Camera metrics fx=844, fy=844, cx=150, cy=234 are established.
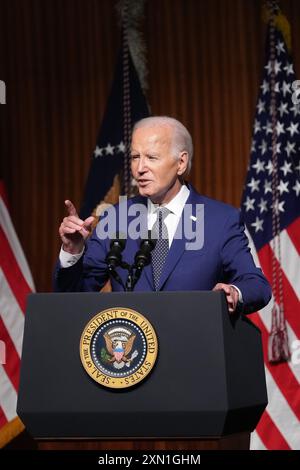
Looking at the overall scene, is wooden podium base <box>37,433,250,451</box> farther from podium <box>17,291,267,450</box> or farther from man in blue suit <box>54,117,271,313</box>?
podium <box>17,291,267,450</box>

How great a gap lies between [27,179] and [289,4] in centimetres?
175

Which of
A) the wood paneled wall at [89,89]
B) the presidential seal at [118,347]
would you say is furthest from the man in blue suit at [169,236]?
the wood paneled wall at [89,89]

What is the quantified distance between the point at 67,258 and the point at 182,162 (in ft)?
1.77

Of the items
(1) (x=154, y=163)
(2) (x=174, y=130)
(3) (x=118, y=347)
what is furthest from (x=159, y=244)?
(3) (x=118, y=347)

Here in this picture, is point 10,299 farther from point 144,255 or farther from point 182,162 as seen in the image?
point 144,255

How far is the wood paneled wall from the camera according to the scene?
15.1 ft

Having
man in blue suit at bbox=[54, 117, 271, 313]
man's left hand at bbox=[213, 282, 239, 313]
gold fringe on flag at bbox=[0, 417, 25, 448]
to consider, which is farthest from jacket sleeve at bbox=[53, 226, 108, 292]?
gold fringe on flag at bbox=[0, 417, 25, 448]

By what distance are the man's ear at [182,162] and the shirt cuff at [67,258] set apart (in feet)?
1.58

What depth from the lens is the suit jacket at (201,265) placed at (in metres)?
2.47

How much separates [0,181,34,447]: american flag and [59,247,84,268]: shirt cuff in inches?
87.9

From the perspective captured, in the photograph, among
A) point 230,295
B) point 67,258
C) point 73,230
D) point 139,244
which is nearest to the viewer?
point 230,295

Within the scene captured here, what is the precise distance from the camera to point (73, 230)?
2320mm
